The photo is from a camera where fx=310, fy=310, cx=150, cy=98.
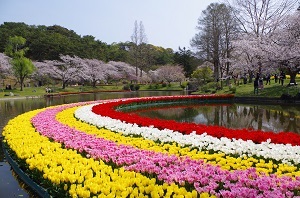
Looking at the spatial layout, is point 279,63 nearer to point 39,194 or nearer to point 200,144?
point 200,144

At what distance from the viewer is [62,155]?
5586mm

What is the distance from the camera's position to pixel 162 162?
4.81 meters

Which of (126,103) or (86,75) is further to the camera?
(86,75)

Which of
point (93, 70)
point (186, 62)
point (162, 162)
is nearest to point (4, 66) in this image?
point (93, 70)

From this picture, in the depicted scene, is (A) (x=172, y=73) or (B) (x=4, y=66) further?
(A) (x=172, y=73)

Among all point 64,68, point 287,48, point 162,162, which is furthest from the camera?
point 64,68

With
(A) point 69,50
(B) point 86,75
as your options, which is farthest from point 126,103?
(A) point 69,50

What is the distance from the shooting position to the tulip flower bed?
3711 millimetres

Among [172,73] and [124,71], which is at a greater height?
[124,71]

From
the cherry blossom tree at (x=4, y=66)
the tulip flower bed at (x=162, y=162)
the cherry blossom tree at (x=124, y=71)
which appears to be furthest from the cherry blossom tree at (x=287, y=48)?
the cherry blossom tree at (x=124, y=71)

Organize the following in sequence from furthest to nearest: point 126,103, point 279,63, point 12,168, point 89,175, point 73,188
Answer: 1. point 279,63
2. point 126,103
3. point 12,168
4. point 89,175
5. point 73,188

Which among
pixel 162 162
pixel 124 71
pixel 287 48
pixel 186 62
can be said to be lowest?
pixel 162 162

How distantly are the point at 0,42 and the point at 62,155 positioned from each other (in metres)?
56.4

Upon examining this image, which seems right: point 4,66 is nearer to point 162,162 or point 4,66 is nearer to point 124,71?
point 124,71
